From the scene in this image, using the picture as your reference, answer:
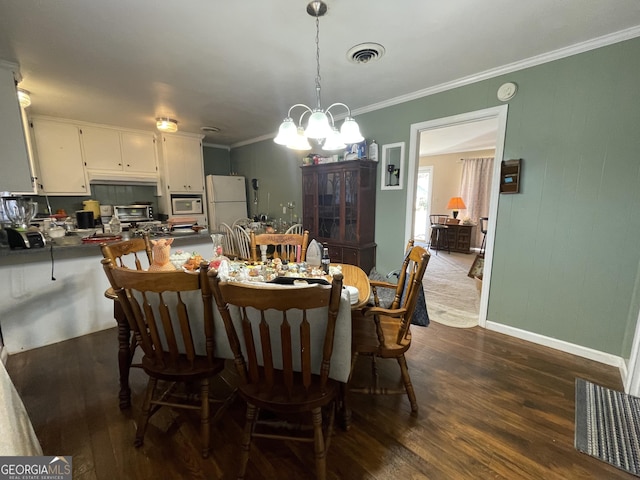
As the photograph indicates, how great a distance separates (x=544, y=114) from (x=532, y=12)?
850 millimetres

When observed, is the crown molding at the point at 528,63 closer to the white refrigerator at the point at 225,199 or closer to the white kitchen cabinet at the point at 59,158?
the white refrigerator at the point at 225,199

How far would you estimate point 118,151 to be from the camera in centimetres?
413

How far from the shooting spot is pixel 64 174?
3.72 m

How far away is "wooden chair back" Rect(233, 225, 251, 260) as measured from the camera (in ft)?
11.0

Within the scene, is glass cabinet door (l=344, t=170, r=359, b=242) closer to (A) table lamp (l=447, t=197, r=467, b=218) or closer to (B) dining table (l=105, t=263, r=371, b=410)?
(B) dining table (l=105, t=263, r=371, b=410)

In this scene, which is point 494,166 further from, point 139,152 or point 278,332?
point 139,152

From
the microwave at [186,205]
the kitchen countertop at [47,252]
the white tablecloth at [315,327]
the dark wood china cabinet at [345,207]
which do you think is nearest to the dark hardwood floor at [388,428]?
the white tablecloth at [315,327]

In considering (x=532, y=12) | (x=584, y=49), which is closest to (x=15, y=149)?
(x=532, y=12)

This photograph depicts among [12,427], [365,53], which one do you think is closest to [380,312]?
[12,427]

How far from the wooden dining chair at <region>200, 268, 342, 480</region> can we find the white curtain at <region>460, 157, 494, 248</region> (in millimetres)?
6372

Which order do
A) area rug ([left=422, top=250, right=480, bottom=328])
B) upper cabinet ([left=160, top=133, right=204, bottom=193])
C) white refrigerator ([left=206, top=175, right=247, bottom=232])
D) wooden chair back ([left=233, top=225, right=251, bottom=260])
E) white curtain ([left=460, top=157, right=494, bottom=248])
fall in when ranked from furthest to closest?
white curtain ([left=460, top=157, right=494, bottom=248])
white refrigerator ([left=206, top=175, right=247, bottom=232])
upper cabinet ([left=160, top=133, right=204, bottom=193])
wooden chair back ([left=233, top=225, right=251, bottom=260])
area rug ([left=422, top=250, right=480, bottom=328])

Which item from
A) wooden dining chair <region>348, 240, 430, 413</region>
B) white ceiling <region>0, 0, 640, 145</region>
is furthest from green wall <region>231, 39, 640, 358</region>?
wooden dining chair <region>348, 240, 430, 413</region>

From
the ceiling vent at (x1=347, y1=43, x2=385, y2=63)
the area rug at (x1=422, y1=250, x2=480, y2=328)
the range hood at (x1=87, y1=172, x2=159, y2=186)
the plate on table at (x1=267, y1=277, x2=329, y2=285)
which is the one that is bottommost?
the area rug at (x1=422, y1=250, x2=480, y2=328)

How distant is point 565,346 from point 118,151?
5.90 metres
